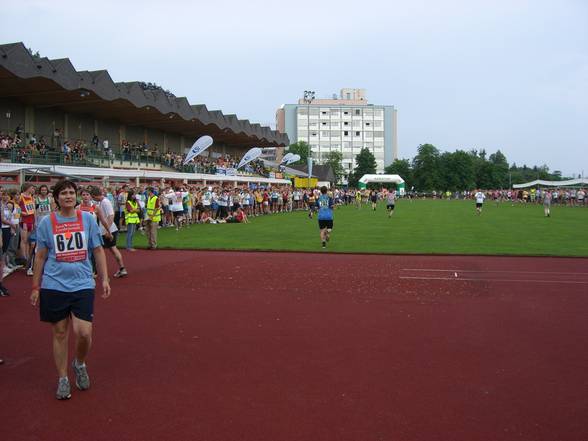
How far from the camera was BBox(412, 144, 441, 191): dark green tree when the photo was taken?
315 feet

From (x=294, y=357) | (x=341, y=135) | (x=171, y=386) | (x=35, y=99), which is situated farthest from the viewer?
(x=341, y=135)

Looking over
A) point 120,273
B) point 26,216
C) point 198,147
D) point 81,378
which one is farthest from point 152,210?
point 198,147

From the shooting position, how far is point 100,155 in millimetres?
31734

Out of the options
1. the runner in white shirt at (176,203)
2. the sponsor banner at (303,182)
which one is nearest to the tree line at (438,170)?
the sponsor banner at (303,182)

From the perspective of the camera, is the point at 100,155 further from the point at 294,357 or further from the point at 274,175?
the point at 294,357

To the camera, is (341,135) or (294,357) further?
(341,135)

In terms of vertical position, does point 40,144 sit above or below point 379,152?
below

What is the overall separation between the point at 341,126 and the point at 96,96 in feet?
329

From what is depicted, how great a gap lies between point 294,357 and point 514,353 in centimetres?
246

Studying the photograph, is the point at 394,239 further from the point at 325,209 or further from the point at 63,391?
the point at 63,391

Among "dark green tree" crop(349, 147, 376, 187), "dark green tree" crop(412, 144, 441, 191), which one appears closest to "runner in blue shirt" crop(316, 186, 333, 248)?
"dark green tree" crop(412, 144, 441, 191)

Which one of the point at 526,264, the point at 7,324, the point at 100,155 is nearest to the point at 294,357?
the point at 7,324

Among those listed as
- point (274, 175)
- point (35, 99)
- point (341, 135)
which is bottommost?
point (274, 175)

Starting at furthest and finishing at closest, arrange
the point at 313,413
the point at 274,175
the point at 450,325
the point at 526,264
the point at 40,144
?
the point at 274,175, the point at 40,144, the point at 526,264, the point at 450,325, the point at 313,413
